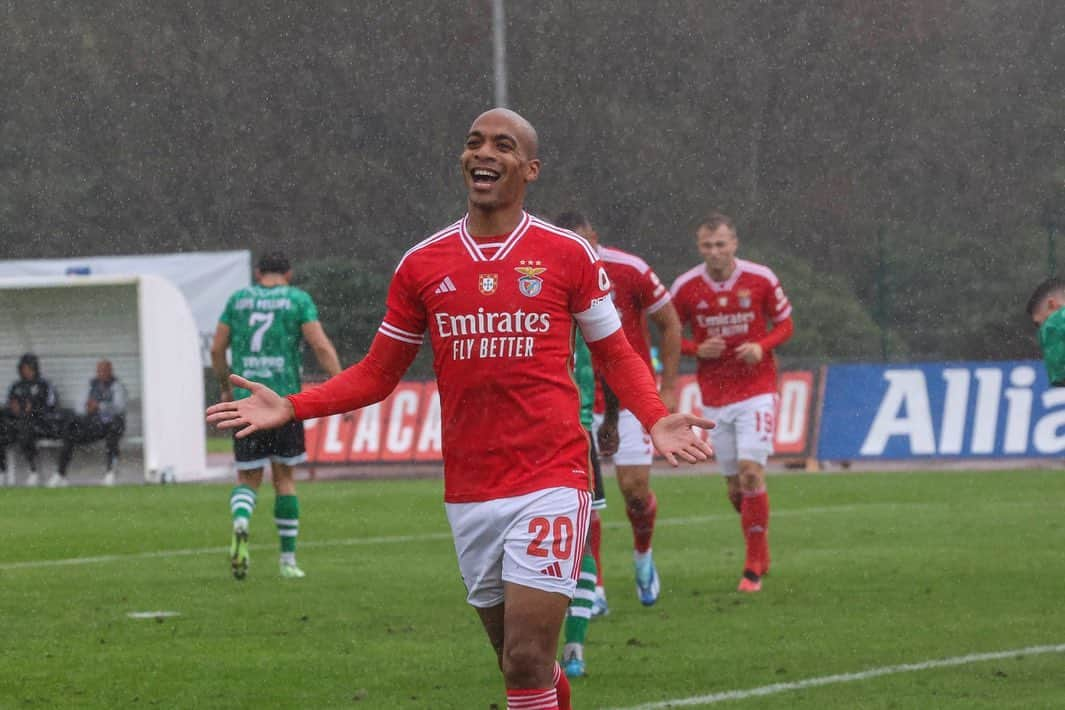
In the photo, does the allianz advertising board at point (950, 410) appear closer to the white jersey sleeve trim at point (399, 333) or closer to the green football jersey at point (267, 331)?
the green football jersey at point (267, 331)

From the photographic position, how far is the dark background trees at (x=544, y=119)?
49.6m

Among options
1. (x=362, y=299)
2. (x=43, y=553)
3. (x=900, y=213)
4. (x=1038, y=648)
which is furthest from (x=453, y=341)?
(x=900, y=213)

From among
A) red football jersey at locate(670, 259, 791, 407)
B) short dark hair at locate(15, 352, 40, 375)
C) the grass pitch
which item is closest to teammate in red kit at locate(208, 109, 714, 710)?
the grass pitch

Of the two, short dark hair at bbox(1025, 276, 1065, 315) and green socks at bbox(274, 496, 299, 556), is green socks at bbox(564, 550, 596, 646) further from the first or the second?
green socks at bbox(274, 496, 299, 556)

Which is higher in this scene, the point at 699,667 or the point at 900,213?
the point at 900,213

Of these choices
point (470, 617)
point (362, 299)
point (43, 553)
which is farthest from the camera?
point (362, 299)

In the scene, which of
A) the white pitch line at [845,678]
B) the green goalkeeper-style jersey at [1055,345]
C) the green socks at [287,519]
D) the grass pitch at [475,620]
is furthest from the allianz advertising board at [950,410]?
the white pitch line at [845,678]

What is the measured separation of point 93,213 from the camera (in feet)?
168

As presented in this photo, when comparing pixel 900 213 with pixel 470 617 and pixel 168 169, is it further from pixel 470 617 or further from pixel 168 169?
pixel 470 617

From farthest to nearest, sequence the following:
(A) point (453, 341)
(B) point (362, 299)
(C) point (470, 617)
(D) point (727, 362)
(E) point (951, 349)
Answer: (B) point (362, 299) < (E) point (951, 349) < (D) point (727, 362) < (C) point (470, 617) < (A) point (453, 341)

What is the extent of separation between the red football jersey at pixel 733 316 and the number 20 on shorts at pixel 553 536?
22.3 ft

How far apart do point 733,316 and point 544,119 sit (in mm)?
37909

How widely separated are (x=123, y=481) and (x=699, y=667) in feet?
62.3

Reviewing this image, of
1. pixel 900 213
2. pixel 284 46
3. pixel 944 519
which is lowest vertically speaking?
pixel 944 519
